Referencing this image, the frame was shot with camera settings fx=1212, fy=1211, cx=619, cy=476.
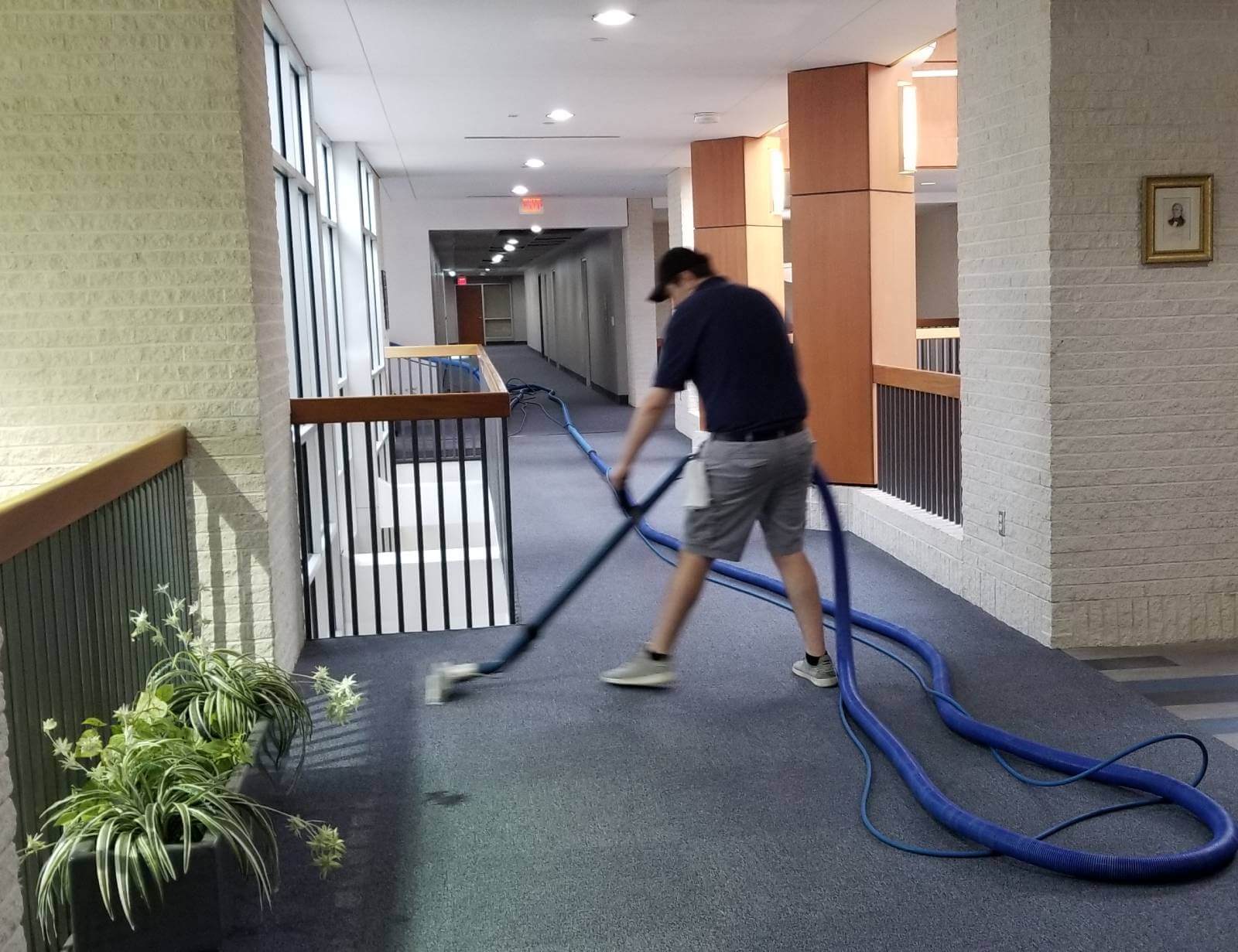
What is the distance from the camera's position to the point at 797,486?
383 centimetres

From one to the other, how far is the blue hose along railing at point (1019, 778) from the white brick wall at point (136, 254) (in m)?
1.21

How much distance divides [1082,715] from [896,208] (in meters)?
3.71

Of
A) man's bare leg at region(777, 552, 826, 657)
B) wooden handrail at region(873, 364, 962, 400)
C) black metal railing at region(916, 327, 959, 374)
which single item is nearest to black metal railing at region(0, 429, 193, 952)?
man's bare leg at region(777, 552, 826, 657)

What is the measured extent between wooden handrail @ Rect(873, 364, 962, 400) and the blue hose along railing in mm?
1473

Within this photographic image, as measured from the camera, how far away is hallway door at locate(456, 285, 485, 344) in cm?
3722

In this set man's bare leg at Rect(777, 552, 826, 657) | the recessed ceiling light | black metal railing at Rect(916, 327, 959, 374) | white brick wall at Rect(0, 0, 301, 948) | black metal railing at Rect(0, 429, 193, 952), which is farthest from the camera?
black metal railing at Rect(916, 327, 959, 374)

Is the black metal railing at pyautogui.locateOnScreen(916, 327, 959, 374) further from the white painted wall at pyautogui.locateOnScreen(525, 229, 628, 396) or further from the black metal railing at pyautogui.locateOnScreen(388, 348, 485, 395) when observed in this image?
the white painted wall at pyautogui.locateOnScreen(525, 229, 628, 396)

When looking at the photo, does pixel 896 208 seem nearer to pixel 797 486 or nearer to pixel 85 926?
pixel 797 486

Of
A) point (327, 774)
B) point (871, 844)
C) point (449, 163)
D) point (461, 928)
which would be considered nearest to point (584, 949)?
point (461, 928)

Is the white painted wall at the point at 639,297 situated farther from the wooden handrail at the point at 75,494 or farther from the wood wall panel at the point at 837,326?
the wooden handrail at the point at 75,494

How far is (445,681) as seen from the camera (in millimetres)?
4098

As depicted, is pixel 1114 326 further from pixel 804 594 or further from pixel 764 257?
pixel 764 257

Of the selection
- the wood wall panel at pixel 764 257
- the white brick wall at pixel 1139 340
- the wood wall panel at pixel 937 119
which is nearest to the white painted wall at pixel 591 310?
the wood wall panel at pixel 764 257

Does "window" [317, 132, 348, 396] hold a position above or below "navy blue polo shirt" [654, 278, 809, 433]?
above
